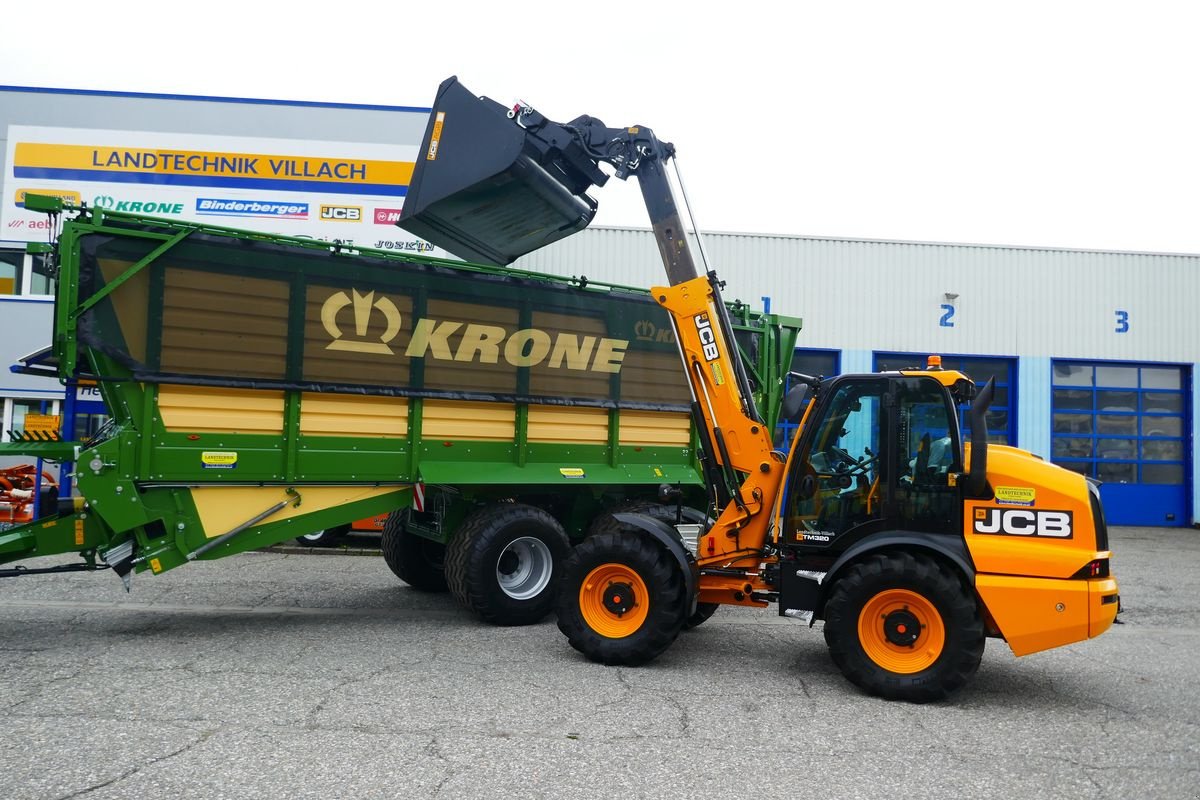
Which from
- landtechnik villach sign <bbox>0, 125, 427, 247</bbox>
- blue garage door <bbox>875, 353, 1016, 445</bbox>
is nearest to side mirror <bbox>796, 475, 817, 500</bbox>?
landtechnik villach sign <bbox>0, 125, 427, 247</bbox>

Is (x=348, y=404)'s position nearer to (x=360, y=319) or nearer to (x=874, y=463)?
(x=360, y=319)

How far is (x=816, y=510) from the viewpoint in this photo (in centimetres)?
600

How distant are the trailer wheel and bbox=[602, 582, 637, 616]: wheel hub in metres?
1.34

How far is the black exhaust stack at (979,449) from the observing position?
17.5 ft

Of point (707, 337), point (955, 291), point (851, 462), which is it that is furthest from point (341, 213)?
point (955, 291)

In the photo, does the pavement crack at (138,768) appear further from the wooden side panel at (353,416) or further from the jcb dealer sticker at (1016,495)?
the jcb dealer sticker at (1016,495)

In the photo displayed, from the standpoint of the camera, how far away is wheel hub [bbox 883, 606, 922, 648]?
5477 millimetres

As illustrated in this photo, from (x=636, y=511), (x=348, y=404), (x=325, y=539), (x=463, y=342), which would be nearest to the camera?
(x=348, y=404)

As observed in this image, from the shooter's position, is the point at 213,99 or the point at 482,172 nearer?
the point at 482,172

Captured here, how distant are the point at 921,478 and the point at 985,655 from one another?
6.78 feet

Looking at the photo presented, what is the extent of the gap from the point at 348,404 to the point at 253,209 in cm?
960

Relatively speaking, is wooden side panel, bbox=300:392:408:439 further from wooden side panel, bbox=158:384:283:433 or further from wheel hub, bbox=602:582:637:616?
wheel hub, bbox=602:582:637:616

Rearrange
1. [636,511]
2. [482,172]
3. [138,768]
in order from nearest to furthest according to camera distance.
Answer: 1. [138,768]
2. [482,172]
3. [636,511]

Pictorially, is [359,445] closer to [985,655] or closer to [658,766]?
[658,766]
